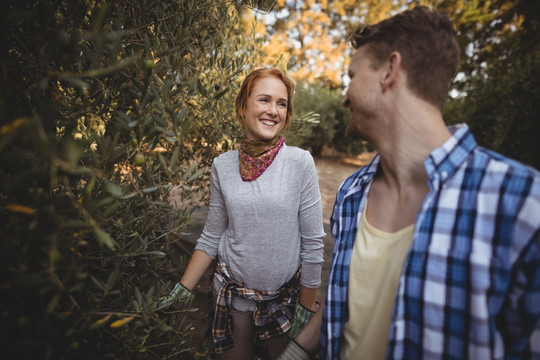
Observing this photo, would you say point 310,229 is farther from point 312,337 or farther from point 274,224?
point 312,337

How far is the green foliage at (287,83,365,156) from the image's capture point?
34.0 ft

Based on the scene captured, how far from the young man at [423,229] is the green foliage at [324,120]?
8515 mm

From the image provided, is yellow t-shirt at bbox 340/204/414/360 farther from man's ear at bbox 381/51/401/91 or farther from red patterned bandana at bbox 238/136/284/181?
red patterned bandana at bbox 238/136/284/181

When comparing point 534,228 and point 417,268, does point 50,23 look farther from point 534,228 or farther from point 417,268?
point 534,228

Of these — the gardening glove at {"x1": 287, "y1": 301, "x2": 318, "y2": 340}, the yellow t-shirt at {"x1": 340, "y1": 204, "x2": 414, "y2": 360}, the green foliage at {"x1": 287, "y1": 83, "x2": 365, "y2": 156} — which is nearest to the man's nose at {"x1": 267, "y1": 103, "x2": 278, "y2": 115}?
the yellow t-shirt at {"x1": 340, "y1": 204, "x2": 414, "y2": 360}

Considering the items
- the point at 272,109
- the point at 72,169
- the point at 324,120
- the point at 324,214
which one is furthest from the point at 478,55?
the point at 72,169

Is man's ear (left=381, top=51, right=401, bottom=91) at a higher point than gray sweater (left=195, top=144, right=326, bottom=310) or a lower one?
higher

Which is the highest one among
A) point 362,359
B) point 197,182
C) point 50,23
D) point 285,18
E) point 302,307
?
point 285,18

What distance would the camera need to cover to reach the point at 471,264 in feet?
2.93

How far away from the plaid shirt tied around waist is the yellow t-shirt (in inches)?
25.6

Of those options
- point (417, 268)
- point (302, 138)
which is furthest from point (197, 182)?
point (302, 138)

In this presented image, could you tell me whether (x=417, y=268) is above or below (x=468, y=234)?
below

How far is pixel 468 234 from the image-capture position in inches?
36.5

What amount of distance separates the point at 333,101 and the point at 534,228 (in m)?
11.0
